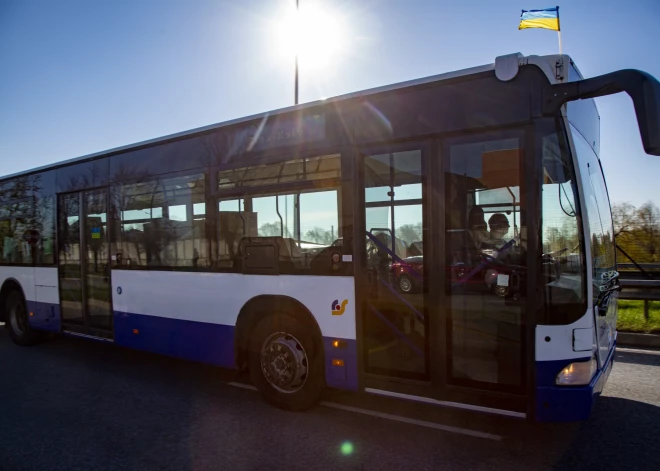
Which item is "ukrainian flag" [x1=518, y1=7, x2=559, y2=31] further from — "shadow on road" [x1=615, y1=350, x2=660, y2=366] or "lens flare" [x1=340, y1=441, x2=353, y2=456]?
"lens flare" [x1=340, y1=441, x2=353, y2=456]

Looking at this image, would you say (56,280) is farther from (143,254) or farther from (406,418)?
(406,418)

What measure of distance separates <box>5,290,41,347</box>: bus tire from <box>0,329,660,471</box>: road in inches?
116

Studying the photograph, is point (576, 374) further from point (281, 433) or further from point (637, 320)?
point (637, 320)

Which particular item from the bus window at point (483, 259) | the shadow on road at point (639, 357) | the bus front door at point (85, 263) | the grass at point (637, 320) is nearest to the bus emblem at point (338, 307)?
the bus window at point (483, 259)

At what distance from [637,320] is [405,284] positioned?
6143 millimetres

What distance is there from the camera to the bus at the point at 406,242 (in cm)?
367

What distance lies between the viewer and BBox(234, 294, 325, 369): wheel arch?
15.7ft

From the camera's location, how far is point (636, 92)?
3.23 meters

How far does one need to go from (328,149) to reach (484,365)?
245 cm

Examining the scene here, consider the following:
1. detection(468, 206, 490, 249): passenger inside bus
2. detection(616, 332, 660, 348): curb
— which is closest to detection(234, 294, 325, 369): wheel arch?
detection(468, 206, 490, 249): passenger inside bus

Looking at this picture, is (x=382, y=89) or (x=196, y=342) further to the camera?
(x=196, y=342)

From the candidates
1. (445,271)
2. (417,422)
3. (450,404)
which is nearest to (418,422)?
(417,422)

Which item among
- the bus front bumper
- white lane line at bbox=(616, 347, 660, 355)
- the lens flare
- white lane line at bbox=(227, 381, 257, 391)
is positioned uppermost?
the bus front bumper

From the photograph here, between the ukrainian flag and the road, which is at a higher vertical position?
the ukrainian flag
